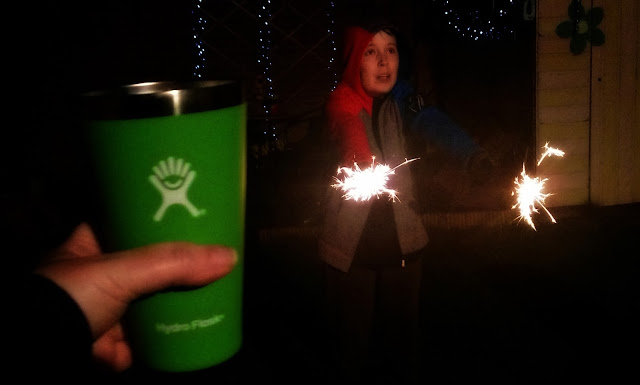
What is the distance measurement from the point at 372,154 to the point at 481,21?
3.31 meters

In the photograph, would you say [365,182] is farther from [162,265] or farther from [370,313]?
[162,265]

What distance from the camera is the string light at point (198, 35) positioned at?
19.6ft

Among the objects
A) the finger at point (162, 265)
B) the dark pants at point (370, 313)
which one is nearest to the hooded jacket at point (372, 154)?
the dark pants at point (370, 313)

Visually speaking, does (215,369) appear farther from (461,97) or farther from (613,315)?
(461,97)

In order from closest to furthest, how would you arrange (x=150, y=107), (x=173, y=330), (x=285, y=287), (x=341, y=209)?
1. (x=150, y=107)
2. (x=173, y=330)
3. (x=341, y=209)
4. (x=285, y=287)

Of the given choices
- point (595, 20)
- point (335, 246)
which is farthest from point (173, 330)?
point (595, 20)

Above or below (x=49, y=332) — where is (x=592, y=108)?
above

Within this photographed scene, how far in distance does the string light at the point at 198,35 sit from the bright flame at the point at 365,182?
3898 millimetres

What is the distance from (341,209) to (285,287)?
179cm

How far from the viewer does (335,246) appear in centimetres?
251

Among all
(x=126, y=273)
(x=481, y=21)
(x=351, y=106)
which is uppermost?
(x=481, y=21)

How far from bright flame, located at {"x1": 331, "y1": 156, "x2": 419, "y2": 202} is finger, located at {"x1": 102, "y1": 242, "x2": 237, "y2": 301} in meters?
1.57

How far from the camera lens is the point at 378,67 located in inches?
100

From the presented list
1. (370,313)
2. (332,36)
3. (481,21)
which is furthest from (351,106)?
(332,36)
